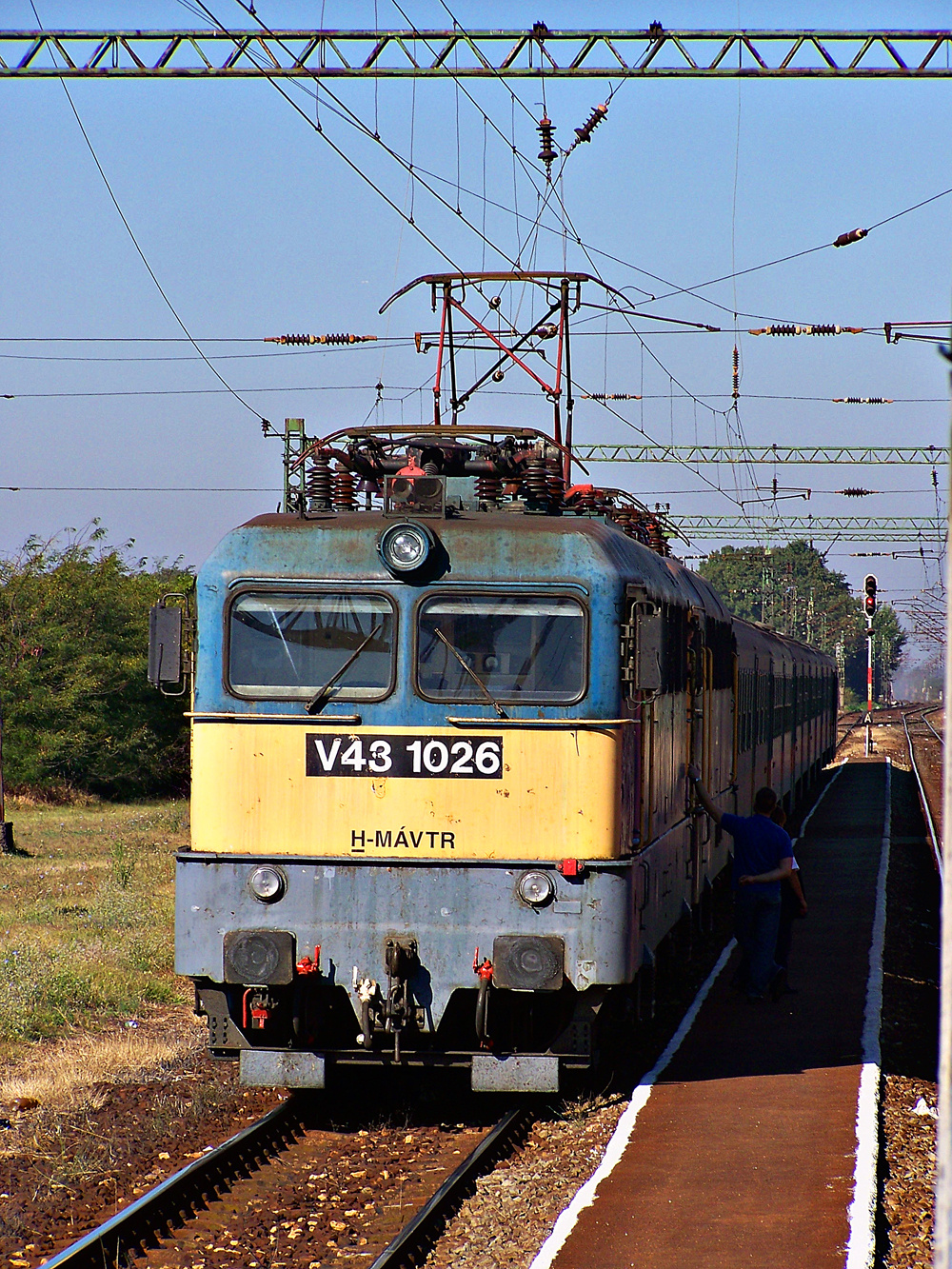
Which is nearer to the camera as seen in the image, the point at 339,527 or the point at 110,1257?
the point at 110,1257

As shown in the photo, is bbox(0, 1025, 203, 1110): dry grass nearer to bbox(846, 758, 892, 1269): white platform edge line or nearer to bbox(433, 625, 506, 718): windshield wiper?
bbox(433, 625, 506, 718): windshield wiper

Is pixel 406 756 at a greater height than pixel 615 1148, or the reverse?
pixel 406 756

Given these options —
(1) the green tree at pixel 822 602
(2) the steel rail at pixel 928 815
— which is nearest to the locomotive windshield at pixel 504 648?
(2) the steel rail at pixel 928 815

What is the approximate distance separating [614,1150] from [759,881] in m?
3.87

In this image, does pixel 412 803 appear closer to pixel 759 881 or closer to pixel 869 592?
pixel 759 881

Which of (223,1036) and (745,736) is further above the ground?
(745,736)

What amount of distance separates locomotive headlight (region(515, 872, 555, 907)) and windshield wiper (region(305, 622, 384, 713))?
4.79 feet

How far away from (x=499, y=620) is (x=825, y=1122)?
327cm

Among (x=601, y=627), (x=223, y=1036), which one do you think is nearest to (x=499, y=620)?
(x=601, y=627)

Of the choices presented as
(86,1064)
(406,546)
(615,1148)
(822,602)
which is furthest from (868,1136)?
(822,602)

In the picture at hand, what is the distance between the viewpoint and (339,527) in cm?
874

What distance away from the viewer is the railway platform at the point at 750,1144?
6578 millimetres

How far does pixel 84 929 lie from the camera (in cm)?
1536

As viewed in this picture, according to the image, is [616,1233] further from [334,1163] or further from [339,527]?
[339,527]
